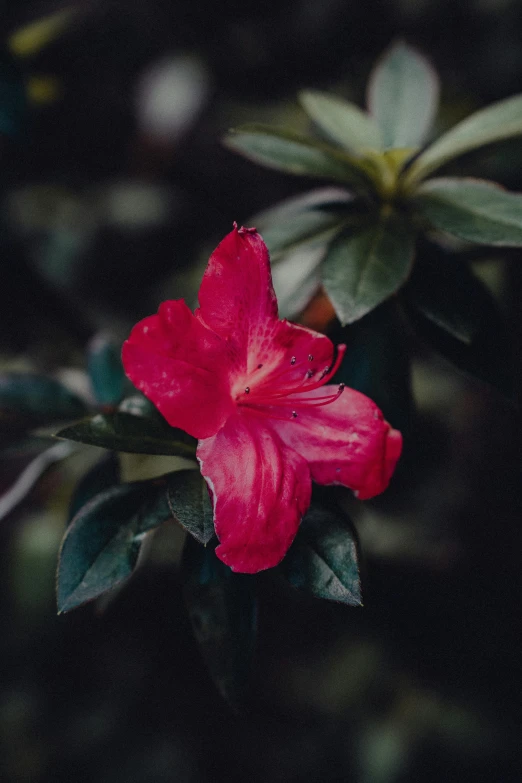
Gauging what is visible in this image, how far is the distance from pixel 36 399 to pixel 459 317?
67 cm

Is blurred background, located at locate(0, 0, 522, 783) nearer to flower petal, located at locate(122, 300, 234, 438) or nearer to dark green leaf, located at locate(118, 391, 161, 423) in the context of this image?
dark green leaf, located at locate(118, 391, 161, 423)

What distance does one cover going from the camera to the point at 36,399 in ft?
3.61

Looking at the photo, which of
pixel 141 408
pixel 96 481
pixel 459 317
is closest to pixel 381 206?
pixel 459 317

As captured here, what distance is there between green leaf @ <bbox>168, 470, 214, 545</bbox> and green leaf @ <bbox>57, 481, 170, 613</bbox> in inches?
2.2

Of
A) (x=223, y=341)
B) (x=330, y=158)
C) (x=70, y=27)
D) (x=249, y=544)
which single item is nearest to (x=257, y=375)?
(x=223, y=341)

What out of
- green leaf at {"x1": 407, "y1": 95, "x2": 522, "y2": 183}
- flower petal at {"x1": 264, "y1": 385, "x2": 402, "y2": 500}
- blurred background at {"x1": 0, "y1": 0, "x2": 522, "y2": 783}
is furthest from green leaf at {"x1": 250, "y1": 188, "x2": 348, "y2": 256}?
blurred background at {"x1": 0, "y1": 0, "x2": 522, "y2": 783}

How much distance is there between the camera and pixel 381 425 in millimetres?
753

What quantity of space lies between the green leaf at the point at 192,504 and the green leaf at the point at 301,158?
18.0 inches

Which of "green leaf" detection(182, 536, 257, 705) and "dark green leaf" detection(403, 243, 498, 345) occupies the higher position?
"dark green leaf" detection(403, 243, 498, 345)

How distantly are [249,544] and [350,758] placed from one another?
4.17ft

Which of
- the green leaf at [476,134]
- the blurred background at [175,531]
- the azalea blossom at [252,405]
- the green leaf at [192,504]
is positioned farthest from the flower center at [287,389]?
the blurred background at [175,531]

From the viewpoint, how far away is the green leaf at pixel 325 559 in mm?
690

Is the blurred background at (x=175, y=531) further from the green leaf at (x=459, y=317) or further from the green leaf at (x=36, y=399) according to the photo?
the green leaf at (x=459, y=317)

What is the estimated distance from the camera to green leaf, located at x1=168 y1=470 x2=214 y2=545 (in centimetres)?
67
